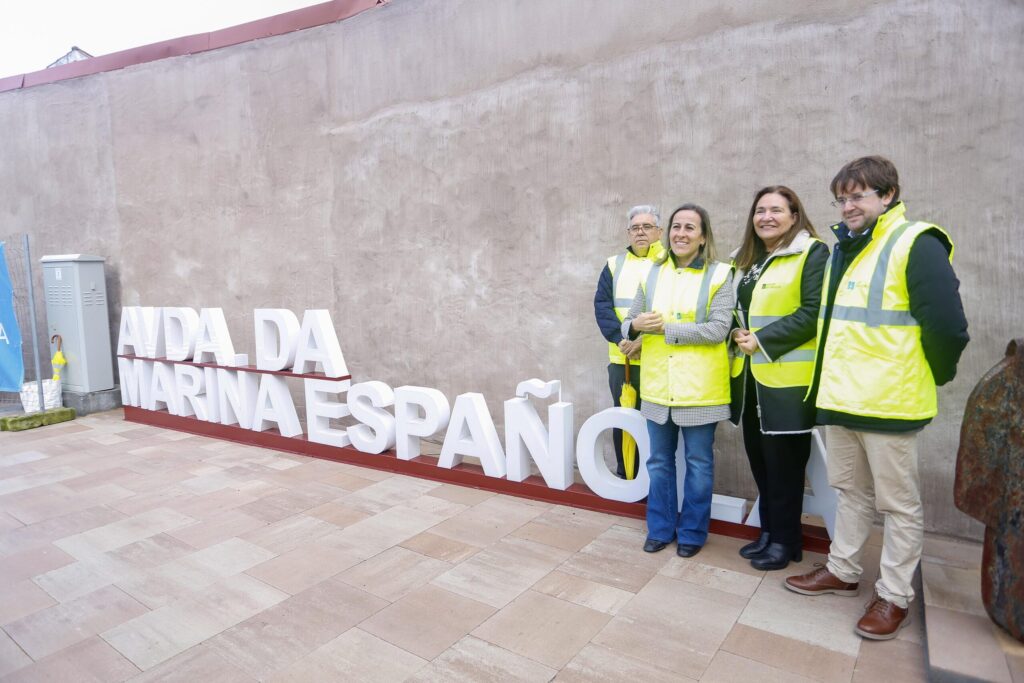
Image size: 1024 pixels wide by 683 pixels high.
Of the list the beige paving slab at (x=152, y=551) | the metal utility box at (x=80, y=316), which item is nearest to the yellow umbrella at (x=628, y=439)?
the beige paving slab at (x=152, y=551)

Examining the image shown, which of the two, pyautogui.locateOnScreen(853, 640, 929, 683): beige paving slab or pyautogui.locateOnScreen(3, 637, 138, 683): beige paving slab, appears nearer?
pyautogui.locateOnScreen(853, 640, 929, 683): beige paving slab

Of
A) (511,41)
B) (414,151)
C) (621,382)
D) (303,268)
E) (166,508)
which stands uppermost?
(511,41)

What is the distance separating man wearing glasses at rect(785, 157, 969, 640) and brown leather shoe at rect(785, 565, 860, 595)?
0.75 feet

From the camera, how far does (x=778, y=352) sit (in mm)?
3010

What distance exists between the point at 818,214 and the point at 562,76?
6.69 feet

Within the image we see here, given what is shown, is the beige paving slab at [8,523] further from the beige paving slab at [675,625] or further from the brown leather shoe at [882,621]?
the brown leather shoe at [882,621]

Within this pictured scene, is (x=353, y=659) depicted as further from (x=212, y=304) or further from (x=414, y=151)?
(x=212, y=304)

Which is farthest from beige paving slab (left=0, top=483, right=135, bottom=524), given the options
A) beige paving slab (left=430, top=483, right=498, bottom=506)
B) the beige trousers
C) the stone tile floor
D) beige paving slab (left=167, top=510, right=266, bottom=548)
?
the beige trousers

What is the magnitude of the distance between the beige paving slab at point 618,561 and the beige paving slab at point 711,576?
66 millimetres

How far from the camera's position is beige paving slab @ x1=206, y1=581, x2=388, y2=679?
2572 millimetres

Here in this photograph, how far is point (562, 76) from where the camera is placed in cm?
471

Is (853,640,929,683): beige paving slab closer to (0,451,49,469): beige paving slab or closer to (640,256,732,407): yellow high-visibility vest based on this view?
(640,256,732,407): yellow high-visibility vest

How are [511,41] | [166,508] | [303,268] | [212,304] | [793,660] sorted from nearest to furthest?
[793,660], [166,508], [511,41], [303,268], [212,304]

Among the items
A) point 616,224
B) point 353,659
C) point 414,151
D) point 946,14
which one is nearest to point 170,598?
point 353,659
